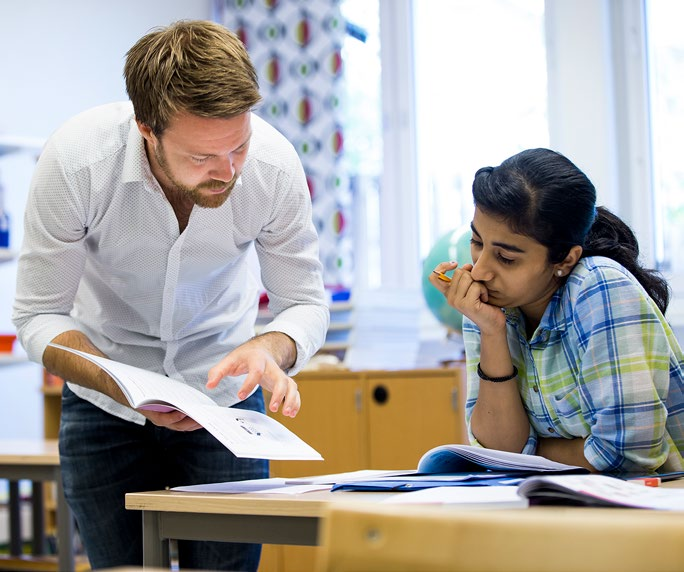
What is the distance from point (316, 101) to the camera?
4.06m

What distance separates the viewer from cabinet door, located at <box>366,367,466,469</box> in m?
2.94

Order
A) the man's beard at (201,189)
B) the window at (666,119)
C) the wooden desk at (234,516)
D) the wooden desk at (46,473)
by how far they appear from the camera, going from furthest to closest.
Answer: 1. the window at (666,119)
2. the wooden desk at (46,473)
3. the man's beard at (201,189)
4. the wooden desk at (234,516)

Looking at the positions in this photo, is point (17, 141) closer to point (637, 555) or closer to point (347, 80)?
point (347, 80)

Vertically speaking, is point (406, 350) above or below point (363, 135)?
below

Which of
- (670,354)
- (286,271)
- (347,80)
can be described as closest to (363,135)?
(347,80)

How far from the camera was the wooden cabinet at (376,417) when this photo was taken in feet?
9.70

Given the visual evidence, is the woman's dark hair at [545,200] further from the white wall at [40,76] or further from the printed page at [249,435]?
the white wall at [40,76]

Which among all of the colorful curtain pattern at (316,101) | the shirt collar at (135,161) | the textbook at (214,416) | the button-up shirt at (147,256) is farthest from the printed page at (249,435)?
the colorful curtain pattern at (316,101)

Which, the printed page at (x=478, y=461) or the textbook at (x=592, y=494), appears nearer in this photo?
the textbook at (x=592, y=494)

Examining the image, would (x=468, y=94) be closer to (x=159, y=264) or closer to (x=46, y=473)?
(x=46, y=473)

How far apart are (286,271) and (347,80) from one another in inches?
102

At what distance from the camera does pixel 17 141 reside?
368 centimetres

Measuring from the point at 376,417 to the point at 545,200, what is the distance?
5.41ft

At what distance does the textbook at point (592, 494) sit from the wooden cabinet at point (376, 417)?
190 centimetres
